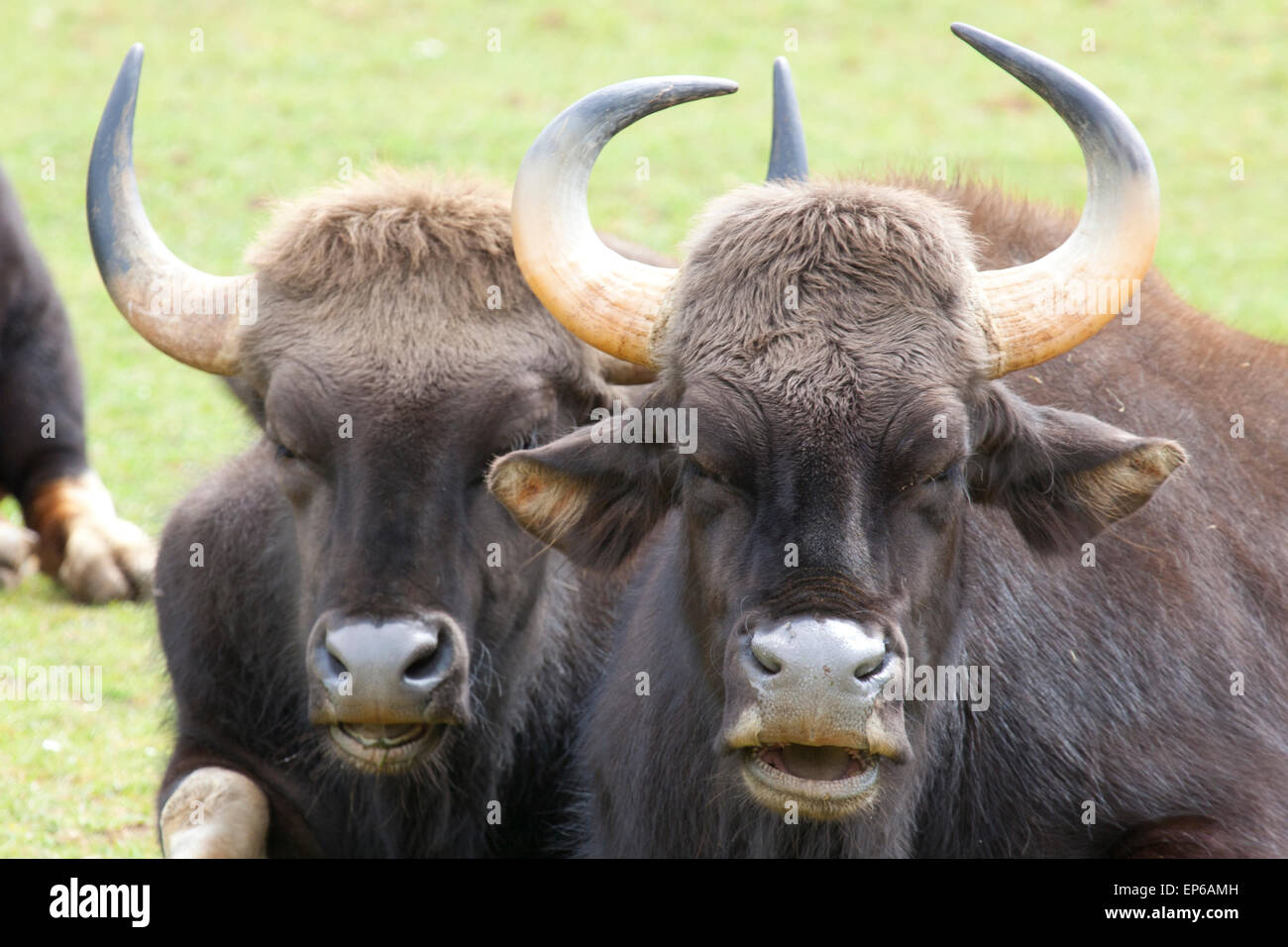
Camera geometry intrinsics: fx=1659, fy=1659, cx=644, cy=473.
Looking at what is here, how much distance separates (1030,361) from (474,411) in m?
1.82

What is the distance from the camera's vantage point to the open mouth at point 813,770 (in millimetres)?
4426

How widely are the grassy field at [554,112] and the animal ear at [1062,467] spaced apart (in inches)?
282

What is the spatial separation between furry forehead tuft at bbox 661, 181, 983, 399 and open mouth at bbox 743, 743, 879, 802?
38.0 inches

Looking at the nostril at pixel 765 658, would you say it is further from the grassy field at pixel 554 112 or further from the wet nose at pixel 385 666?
the grassy field at pixel 554 112

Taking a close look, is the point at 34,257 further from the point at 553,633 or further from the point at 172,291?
the point at 553,633

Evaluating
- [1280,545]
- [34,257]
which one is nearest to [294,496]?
[1280,545]

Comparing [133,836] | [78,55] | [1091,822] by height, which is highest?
[78,55]

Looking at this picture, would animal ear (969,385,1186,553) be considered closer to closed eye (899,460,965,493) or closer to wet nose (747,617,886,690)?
closed eye (899,460,965,493)

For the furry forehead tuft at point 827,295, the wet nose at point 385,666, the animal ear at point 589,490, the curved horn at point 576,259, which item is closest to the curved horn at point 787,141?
the curved horn at point 576,259

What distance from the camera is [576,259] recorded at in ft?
16.9

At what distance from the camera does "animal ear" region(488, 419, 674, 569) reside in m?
5.04

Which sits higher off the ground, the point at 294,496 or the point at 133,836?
the point at 294,496

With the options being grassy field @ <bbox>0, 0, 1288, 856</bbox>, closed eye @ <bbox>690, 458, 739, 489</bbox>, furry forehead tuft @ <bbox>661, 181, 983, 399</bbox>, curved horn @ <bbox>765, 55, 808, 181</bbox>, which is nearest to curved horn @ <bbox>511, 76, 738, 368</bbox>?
furry forehead tuft @ <bbox>661, 181, 983, 399</bbox>

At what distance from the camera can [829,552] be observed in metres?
4.35
